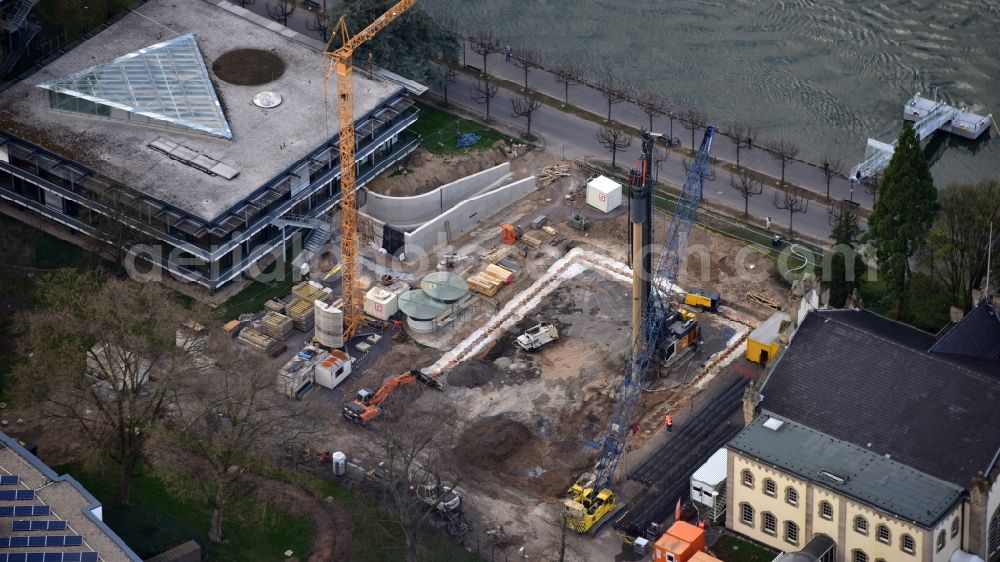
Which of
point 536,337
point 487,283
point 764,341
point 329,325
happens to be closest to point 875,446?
point 764,341

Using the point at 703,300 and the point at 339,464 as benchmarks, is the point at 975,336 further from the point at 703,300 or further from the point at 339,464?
the point at 339,464

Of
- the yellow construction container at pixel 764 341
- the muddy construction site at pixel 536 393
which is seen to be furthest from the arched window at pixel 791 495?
the yellow construction container at pixel 764 341

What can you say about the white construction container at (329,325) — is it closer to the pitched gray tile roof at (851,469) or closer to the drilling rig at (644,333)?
the drilling rig at (644,333)

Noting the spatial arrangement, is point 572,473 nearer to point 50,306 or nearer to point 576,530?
point 576,530

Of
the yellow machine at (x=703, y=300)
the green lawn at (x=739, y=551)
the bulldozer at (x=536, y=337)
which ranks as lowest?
the green lawn at (x=739, y=551)

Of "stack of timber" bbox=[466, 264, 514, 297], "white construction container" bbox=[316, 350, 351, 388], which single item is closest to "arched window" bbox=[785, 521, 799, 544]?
"stack of timber" bbox=[466, 264, 514, 297]
